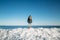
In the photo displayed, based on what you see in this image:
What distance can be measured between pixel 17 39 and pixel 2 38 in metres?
1.64

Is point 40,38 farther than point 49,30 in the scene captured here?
No

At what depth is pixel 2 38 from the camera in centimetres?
1414

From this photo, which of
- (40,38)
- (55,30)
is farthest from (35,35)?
(55,30)

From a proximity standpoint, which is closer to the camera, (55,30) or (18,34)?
(18,34)

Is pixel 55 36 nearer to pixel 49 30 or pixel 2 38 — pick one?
pixel 49 30

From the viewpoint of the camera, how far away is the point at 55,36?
47.0 feet

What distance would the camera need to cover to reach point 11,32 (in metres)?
14.7

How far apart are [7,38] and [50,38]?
14.7ft

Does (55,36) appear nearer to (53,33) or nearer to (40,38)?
(53,33)

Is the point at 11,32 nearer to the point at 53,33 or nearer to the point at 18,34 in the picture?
the point at 18,34

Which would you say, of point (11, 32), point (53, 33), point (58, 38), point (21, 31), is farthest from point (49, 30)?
point (11, 32)

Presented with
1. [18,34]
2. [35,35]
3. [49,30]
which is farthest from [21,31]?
[49,30]

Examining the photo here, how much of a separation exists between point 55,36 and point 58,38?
395mm

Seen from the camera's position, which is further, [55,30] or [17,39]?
[55,30]
